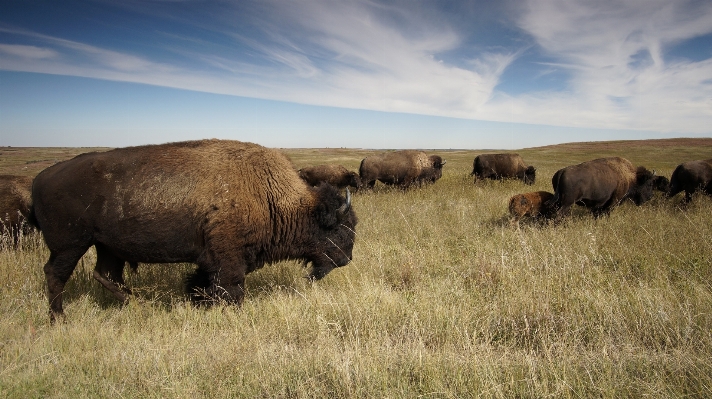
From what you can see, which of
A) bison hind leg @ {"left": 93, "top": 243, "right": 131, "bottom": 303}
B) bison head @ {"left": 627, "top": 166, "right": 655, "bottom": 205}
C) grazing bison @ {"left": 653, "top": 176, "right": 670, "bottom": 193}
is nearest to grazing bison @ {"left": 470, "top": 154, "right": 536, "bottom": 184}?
grazing bison @ {"left": 653, "top": 176, "right": 670, "bottom": 193}

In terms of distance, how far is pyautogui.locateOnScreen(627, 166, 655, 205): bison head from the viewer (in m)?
10.4

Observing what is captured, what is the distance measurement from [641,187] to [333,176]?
13037 mm

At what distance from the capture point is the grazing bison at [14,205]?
23.8ft

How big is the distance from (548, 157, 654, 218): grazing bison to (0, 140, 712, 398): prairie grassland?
2.25 metres

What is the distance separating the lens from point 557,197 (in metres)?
8.67

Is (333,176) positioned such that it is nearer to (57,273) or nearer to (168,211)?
(168,211)

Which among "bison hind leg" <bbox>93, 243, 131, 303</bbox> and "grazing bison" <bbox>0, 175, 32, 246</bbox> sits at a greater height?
"grazing bison" <bbox>0, 175, 32, 246</bbox>

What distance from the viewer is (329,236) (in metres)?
5.31

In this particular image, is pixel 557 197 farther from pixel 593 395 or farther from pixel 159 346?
pixel 159 346

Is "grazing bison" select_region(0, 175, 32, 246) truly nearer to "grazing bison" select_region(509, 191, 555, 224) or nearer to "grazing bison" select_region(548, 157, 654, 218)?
"grazing bison" select_region(509, 191, 555, 224)

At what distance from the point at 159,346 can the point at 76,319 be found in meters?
1.86

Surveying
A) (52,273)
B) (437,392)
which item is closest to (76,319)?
(52,273)

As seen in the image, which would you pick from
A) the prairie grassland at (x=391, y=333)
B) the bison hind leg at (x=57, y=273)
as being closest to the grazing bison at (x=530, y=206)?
the prairie grassland at (x=391, y=333)

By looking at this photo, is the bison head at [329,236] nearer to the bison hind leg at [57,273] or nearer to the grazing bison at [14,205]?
the bison hind leg at [57,273]
